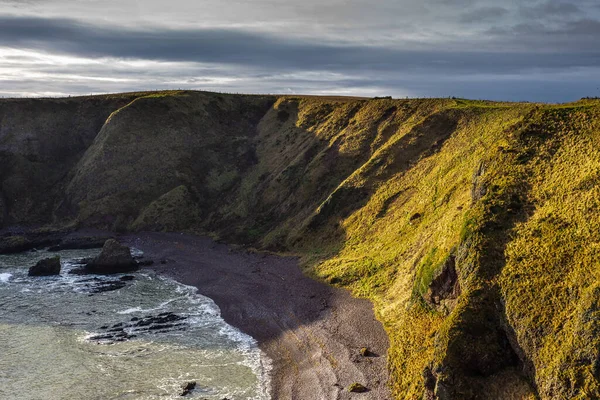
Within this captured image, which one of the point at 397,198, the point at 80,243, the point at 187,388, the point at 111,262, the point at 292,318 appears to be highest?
the point at 397,198

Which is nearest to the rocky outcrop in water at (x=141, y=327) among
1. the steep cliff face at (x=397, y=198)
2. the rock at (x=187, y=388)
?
the rock at (x=187, y=388)

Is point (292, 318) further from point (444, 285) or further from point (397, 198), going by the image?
point (397, 198)

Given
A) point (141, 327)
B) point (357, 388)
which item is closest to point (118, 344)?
point (141, 327)

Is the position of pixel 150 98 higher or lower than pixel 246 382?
higher

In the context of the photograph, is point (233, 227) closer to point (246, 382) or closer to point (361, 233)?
point (361, 233)

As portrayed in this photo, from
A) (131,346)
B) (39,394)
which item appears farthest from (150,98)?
(39,394)

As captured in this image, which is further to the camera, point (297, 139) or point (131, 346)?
point (297, 139)

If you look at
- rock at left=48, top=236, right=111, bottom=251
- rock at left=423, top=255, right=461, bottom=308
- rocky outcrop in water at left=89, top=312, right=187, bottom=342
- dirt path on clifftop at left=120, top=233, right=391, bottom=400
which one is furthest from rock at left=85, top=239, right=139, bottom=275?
rock at left=423, top=255, right=461, bottom=308
